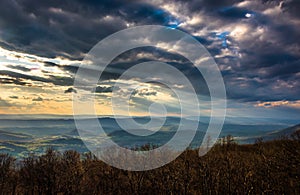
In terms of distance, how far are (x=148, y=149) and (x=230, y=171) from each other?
17.9 metres

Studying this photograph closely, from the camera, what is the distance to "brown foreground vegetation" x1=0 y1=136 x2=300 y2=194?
143ft

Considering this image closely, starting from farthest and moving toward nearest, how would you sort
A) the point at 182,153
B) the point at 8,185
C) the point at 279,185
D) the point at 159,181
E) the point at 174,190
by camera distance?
the point at 182,153
the point at 8,185
the point at 159,181
the point at 174,190
the point at 279,185

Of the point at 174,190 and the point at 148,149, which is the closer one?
the point at 174,190

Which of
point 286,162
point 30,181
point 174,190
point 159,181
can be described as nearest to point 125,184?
point 159,181

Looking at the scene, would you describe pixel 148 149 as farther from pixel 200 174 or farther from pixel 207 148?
pixel 207 148

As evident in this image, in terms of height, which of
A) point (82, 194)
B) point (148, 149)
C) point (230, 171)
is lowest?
point (82, 194)

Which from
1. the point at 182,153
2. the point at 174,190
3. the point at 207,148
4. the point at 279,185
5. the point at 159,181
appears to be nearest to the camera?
the point at 279,185

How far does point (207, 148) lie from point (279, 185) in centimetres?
2910

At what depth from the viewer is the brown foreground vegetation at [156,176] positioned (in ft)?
143

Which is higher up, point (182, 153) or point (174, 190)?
point (182, 153)

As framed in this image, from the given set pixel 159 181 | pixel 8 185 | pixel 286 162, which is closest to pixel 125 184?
pixel 159 181

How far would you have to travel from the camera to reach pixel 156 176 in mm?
49500

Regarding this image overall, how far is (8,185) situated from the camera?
53875 mm

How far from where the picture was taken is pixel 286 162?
4638cm
